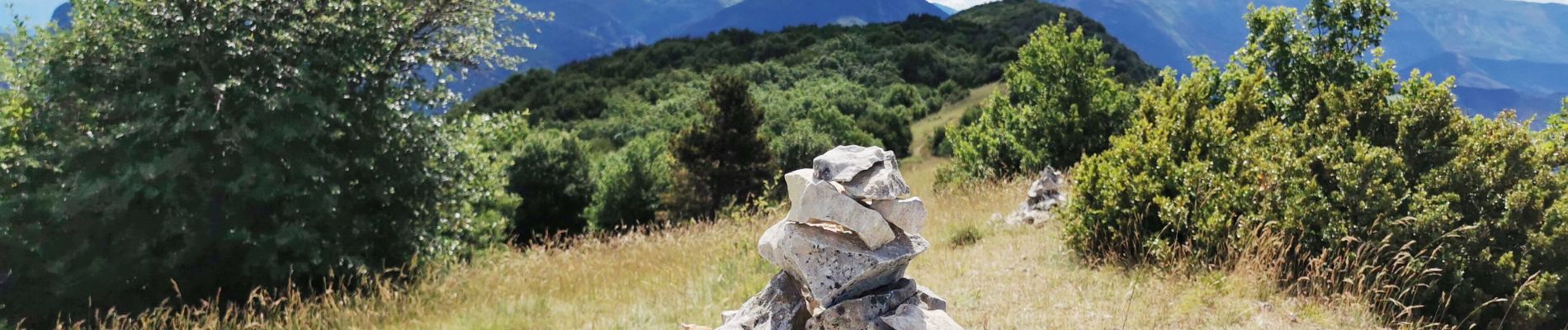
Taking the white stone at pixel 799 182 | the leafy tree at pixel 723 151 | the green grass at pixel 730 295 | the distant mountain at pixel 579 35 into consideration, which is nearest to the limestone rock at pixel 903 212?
the white stone at pixel 799 182

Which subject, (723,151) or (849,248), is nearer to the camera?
(849,248)

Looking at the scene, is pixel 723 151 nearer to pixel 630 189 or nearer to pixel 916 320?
pixel 630 189

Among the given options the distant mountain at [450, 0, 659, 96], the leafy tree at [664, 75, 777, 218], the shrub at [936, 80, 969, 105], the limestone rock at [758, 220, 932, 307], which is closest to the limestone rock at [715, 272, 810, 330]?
the limestone rock at [758, 220, 932, 307]

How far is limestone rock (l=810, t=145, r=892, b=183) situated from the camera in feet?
10.5

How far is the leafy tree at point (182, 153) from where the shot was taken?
8.16 metres

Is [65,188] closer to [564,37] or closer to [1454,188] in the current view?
[1454,188]

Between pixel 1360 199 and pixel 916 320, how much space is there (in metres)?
5.66

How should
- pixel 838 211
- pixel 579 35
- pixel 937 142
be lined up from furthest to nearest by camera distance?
pixel 579 35
pixel 937 142
pixel 838 211

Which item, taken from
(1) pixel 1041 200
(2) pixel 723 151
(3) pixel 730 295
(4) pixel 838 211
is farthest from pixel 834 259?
(2) pixel 723 151

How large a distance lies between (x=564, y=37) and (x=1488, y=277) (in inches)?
6403

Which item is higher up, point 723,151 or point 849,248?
point 849,248

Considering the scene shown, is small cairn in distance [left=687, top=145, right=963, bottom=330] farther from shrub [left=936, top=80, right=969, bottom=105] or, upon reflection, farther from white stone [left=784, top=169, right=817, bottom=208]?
shrub [left=936, top=80, right=969, bottom=105]

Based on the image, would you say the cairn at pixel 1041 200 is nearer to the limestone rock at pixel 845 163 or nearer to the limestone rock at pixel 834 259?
the limestone rock at pixel 834 259

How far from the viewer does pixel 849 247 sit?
3.31 meters
